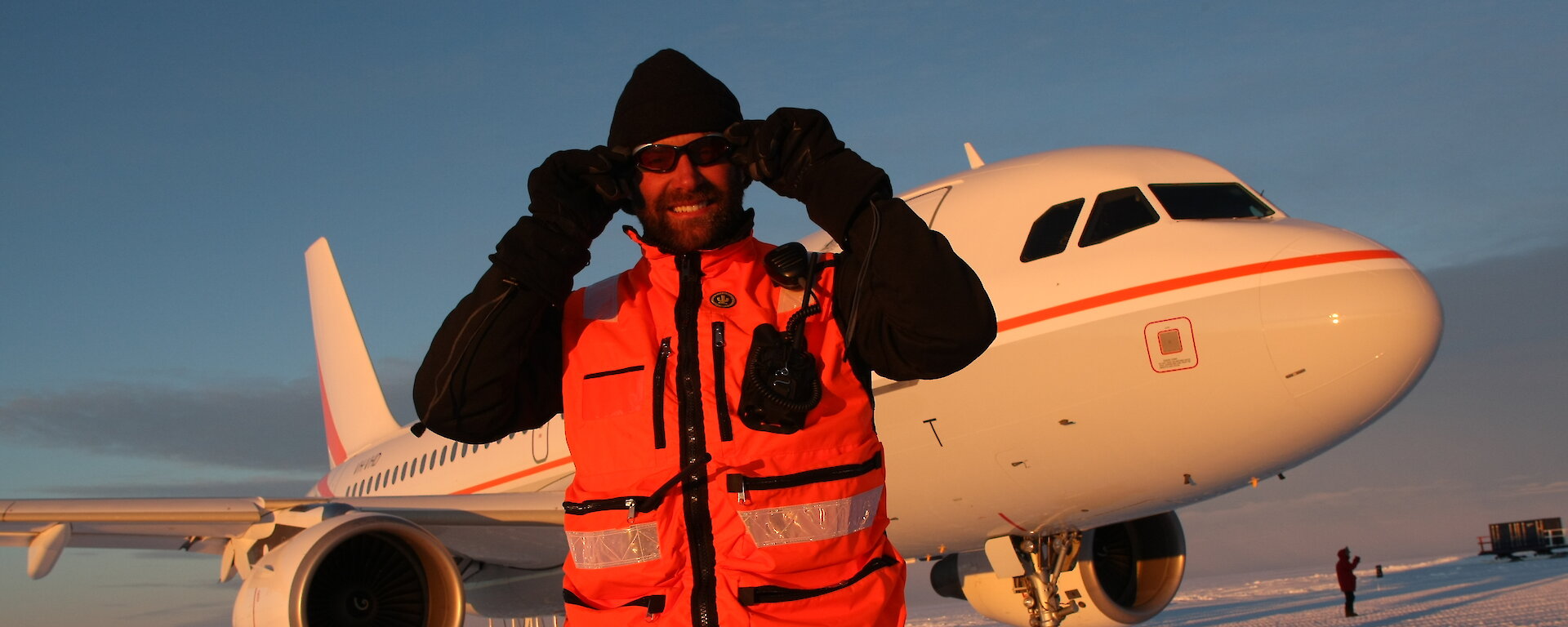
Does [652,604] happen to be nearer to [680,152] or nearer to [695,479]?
[695,479]

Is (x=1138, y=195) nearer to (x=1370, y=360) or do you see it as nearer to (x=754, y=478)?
(x=1370, y=360)

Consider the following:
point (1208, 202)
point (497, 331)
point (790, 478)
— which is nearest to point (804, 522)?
point (790, 478)

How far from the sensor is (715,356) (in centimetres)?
230

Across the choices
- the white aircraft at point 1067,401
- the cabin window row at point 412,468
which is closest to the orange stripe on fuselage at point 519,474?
the cabin window row at point 412,468

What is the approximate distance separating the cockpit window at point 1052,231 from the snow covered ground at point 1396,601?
12.1 ft

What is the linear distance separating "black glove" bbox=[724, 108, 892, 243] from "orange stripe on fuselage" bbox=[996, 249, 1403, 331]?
3.80m

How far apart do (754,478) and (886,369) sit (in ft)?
1.21

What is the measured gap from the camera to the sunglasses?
2346 mm

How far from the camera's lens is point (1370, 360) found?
5723mm

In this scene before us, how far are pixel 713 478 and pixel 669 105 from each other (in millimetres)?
736

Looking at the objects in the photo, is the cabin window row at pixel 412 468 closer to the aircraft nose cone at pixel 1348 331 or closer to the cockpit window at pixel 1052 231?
the cockpit window at pixel 1052 231

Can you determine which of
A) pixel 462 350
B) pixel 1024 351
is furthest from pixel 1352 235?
pixel 462 350

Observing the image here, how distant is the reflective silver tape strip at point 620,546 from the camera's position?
7.19ft

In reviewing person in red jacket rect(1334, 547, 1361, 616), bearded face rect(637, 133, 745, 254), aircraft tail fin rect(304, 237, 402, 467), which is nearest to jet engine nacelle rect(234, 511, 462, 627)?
bearded face rect(637, 133, 745, 254)
